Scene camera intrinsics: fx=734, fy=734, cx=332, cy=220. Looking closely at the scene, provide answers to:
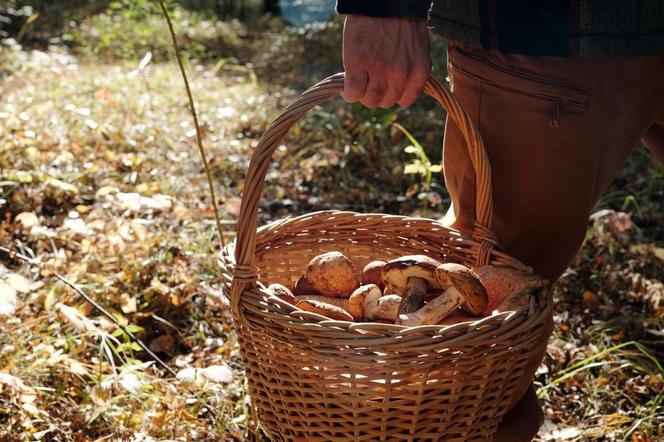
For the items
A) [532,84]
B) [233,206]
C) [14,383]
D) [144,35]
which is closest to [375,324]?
[532,84]

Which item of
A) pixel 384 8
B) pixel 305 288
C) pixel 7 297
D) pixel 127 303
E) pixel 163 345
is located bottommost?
pixel 163 345

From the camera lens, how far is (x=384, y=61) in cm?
141

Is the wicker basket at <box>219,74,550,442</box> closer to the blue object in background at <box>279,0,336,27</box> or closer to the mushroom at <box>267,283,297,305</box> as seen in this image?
the mushroom at <box>267,283,297,305</box>

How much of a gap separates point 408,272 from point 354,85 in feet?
1.25

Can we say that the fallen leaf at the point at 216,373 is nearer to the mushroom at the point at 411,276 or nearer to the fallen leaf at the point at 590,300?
the mushroom at the point at 411,276

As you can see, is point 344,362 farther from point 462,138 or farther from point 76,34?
point 76,34

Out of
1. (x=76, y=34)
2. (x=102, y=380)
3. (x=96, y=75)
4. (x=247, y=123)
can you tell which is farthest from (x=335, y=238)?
(x=76, y=34)

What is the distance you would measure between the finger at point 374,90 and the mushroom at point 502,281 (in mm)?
404

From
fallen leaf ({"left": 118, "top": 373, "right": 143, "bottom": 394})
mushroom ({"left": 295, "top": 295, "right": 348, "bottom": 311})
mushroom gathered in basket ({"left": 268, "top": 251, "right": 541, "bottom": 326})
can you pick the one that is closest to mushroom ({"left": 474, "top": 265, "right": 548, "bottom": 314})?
mushroom gathered in basket ({"left": 268, "top": 251, "right": 541, "bottom": 326})

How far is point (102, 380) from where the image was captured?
6.19ft

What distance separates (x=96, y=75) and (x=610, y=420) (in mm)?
3673

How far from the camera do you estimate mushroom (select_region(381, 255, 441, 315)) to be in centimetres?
142

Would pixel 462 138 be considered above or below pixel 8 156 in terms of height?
above

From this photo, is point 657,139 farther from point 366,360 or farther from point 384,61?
point 366,360
